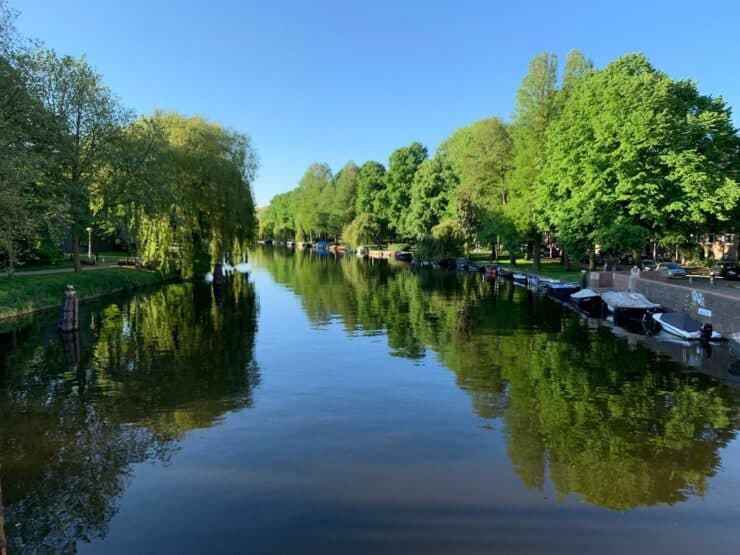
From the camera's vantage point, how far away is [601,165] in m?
43.4

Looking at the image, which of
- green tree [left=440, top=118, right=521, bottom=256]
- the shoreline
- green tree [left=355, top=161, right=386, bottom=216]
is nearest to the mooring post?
the shoreline

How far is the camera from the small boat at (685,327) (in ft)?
80.3

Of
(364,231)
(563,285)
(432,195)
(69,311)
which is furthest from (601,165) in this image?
(364,231)

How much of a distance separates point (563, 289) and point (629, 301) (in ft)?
36.0

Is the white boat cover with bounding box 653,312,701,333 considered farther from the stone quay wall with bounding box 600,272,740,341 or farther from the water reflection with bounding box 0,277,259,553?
the water reflection with bounding box 0,277,259,553

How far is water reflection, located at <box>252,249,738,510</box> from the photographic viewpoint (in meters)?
11.0

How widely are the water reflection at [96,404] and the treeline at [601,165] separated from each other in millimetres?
31242

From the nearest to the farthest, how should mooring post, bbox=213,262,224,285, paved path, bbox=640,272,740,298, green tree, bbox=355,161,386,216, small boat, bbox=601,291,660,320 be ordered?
small boat, bbox=601,291,660,320 < paved path, bbox=640,272,740,298 < mooring post, bbox=213,262,224,285 < green tree, bbox=355,161,386,216

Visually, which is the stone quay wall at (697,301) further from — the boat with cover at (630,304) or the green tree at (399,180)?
the green tree at (399,180)

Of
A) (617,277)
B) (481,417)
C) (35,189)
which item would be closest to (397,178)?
(617,277)

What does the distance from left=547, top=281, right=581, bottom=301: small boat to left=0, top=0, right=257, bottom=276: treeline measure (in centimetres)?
2880

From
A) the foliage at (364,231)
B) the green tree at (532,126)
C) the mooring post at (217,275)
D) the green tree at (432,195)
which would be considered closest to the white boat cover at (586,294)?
the green tree at (532,126)

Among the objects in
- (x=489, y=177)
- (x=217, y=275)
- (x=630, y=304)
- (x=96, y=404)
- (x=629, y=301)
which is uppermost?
(x=489, y=177)

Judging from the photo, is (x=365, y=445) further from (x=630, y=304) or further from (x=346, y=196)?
(x=346, y=196)
